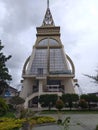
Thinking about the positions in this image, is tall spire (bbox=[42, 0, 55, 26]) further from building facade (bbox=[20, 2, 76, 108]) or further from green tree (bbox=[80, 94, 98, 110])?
green tree (bbox=[80, 94, 98, 110])

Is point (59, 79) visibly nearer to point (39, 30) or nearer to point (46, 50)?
point (46, 50)

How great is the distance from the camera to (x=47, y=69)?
333 feet

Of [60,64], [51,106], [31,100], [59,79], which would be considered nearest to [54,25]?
[60,64]

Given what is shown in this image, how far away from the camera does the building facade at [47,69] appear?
9372 cm

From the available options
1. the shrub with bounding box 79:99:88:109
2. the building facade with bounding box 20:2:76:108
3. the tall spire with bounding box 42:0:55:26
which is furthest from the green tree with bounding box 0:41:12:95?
the tall spire with bounding box 42:0:55:26

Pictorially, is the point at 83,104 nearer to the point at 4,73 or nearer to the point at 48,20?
the point at 4,73

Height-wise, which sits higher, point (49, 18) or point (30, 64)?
point (49, 18)

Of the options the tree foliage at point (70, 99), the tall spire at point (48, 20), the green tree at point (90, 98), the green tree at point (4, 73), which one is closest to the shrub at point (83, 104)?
the green tree at point (90, 98)

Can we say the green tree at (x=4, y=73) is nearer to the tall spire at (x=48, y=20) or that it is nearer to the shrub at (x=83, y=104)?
the shrub at (x=83, y=104)

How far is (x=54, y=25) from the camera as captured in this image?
4668 inches

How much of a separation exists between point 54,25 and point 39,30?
7264 mm

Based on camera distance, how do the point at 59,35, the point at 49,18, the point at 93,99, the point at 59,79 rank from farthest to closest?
the point at 49,18 < the point at 59,35 < the point at 59,79 < the point at 93,99

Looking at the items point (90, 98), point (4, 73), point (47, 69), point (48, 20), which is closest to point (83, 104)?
point (90, 98)

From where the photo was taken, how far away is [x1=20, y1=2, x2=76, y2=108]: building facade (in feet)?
307
